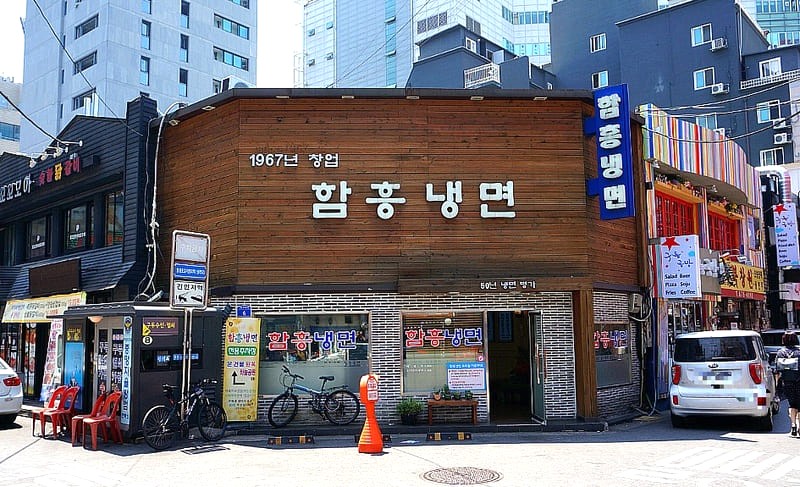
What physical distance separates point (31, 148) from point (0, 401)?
47.0m

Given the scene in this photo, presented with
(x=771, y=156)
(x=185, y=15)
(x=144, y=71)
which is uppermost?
(x=185, y=15)

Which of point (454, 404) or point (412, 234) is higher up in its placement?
point (412, 234)

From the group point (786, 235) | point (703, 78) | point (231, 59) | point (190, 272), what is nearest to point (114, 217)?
point (190, 272)

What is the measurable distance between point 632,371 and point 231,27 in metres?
51.0

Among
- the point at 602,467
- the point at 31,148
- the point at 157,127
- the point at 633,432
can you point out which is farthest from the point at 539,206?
the point at 31,148

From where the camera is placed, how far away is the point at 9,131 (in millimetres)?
66312

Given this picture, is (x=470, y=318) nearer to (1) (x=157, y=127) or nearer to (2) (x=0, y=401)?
(1) (x=157, y=127)

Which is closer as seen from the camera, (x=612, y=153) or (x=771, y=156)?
(x=612, y=153)

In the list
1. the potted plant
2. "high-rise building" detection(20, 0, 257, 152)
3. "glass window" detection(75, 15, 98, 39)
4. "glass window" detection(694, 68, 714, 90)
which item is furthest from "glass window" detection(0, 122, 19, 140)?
the potted plant

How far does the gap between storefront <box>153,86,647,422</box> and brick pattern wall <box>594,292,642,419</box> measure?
120 mm

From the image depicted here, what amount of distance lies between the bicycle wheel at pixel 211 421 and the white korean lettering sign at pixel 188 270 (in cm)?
184

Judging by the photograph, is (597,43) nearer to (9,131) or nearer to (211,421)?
(211,421)

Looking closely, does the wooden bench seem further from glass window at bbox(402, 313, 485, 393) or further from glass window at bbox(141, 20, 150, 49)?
glass window at bbox(141, 20, 150, 49)

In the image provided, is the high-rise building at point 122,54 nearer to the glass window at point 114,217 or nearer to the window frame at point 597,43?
the window frame at point 597,43
